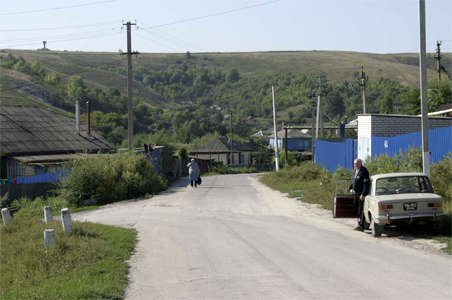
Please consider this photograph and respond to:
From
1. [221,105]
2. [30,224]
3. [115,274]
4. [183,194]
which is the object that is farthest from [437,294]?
[221,105]

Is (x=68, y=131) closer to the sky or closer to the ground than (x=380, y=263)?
closer to the sky

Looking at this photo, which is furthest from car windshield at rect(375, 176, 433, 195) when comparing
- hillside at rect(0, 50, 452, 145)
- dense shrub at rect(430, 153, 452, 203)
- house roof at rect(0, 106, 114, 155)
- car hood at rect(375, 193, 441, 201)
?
hillside at rect(0, 50, 452, 145)

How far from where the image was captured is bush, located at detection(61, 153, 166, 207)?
103 feet

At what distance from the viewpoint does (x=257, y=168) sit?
272 feet

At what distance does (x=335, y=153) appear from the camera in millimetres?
40562

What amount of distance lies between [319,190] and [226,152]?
6129cm

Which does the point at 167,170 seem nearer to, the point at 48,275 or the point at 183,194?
the point at 183,194

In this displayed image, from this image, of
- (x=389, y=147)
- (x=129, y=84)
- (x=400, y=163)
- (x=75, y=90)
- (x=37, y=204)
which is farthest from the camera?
(x=75, y=90)

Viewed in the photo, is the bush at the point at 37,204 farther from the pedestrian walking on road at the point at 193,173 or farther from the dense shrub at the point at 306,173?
the dense shrub at the point at 306,173

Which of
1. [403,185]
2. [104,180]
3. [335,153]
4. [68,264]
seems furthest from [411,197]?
[335,153]

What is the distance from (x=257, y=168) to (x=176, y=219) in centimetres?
6239

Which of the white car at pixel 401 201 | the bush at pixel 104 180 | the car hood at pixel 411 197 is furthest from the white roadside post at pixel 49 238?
the bush at pixel 104 180

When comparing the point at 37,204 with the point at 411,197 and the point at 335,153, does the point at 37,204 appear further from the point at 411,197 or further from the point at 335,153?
the point at 411,197

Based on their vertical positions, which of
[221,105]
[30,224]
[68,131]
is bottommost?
[30,224]
